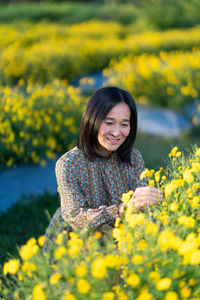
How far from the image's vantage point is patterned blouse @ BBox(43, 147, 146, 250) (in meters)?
1.83

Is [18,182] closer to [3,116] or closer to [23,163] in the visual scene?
[23,163]

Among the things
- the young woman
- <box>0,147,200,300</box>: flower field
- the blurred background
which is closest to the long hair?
the young woman

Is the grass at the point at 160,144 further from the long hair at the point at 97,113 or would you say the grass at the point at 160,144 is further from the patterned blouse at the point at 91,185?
the long hair at the point at 97,113

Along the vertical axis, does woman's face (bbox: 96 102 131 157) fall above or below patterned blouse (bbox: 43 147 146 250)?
above

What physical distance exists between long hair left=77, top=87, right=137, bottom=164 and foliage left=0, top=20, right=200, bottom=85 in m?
4.91

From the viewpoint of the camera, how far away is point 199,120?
5.66m

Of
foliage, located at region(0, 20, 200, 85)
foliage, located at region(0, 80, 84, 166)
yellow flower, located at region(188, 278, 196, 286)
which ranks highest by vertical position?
foliage, located at region(0, 20, 200, 85)

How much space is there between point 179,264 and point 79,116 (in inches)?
143

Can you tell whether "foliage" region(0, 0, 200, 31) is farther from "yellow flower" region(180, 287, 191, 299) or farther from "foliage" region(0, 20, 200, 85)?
"yellow flower" region(180, 287, 191, 299)

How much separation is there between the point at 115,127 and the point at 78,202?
1.47 ft

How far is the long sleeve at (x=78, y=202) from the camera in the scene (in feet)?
5.90

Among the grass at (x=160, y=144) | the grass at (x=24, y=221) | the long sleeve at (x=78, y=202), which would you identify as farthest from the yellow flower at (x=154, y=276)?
the grass at (x=160, y=144)

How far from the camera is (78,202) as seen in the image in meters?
1.93

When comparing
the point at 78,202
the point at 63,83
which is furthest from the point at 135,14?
the point at 78,202
